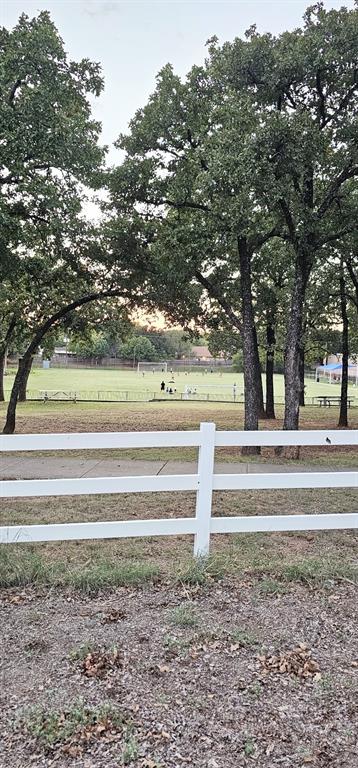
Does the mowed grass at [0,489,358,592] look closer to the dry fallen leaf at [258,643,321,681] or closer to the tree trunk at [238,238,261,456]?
the dry fallen leaf at [258,643,321,681]

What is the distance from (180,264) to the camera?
460 inches

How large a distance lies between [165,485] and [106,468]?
5149 millimetres

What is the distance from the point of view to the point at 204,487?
155 inches

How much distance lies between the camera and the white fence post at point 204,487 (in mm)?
3869

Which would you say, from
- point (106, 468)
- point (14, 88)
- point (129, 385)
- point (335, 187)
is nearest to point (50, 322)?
point (14, 88)

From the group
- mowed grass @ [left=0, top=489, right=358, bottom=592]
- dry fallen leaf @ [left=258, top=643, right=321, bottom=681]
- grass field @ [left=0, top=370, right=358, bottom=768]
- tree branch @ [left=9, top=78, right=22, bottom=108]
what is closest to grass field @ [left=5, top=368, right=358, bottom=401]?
tree branch @ [left=9, top=78, right=22, bottom=108]

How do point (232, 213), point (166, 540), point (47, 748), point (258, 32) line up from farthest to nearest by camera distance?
point (258, 32)
point (232, 213)
point (166, 540)
point (47, 748)

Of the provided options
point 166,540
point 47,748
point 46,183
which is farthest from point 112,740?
point 46,183

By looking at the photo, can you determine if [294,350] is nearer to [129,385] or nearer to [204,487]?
[204,487]

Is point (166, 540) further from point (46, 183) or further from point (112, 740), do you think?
point (46, 183)

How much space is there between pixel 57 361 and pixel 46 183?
94.5m

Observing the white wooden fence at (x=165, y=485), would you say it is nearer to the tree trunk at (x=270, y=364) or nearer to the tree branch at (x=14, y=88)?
the tree branch at (x=14, y=88)

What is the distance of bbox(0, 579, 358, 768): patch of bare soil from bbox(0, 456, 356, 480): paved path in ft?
16.3

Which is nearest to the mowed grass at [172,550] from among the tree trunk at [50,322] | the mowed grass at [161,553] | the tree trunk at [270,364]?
the mowed grass at [161,553]
